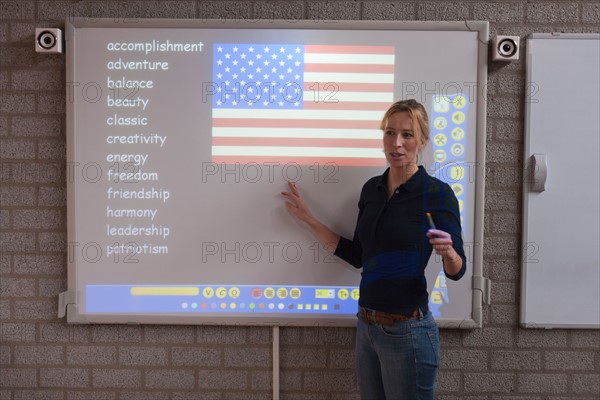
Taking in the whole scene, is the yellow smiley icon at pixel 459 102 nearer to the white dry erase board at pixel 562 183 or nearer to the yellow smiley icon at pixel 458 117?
the yellow smiley icon at pixel 458 117

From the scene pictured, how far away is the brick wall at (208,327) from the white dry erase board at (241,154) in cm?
9

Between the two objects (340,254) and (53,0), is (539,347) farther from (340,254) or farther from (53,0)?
(53,0)

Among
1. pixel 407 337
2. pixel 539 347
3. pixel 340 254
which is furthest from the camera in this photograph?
pixel 539 347

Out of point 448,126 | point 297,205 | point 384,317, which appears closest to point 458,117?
point 448,126

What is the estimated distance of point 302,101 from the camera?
74.2 inches

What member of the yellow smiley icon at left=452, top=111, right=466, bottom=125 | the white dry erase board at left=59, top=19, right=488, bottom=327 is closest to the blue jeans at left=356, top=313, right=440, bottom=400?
the white dry erase board at left=59, top=19, right=488, bottom=327

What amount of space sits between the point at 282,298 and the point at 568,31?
1.68m

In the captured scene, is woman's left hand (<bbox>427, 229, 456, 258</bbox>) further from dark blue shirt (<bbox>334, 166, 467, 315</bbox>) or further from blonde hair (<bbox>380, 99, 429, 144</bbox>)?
blonde hair (<bbox>380, 99, 429, 144</bbox>)

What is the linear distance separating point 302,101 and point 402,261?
0.79 m

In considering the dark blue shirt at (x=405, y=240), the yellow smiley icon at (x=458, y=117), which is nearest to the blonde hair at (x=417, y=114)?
the dark blue shirt at (x=405, y=240)

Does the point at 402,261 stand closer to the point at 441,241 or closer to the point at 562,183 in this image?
the point at 441,241

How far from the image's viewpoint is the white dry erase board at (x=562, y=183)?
74.5 inches

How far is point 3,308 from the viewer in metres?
1.97

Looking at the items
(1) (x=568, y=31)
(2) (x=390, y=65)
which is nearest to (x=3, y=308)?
(2) (x=390, y=65)
